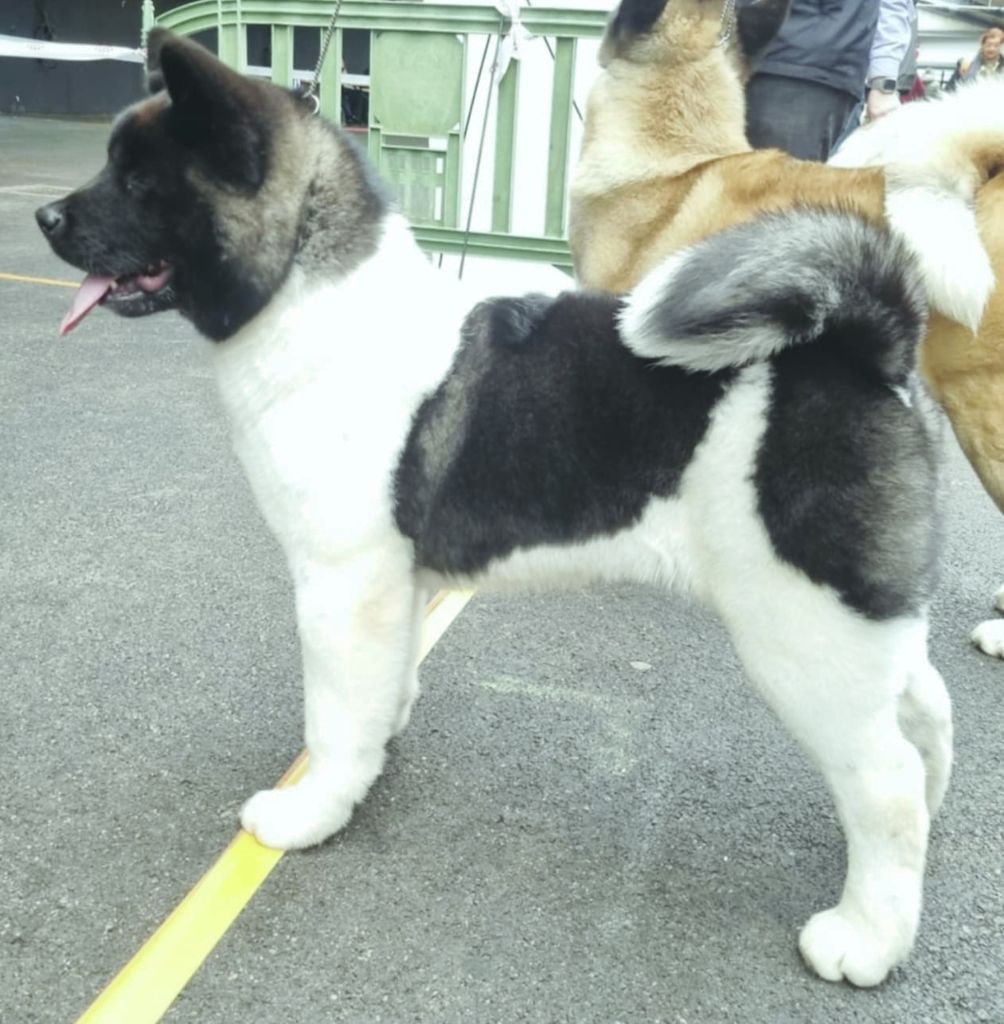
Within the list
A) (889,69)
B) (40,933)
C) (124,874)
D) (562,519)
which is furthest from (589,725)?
(889,69)

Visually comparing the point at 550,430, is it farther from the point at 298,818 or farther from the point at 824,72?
the point at 824,72

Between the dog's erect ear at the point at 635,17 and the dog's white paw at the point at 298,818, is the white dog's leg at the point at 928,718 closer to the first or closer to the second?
the dog's white paw at the point at 298,818

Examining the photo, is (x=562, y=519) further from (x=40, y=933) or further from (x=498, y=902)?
(x=40, y=933)

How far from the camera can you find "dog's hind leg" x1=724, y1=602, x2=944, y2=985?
6.11 feet

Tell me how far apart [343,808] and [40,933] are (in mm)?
647

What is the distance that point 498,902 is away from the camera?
2203 mm

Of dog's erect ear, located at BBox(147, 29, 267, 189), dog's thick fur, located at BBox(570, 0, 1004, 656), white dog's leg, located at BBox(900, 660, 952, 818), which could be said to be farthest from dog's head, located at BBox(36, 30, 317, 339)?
white dog's leg, located at BBox(900, 660, 952, 818)

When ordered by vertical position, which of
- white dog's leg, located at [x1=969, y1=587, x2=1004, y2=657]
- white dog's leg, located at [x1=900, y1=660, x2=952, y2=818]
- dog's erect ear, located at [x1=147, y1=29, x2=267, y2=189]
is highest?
dog's erect ear, located at [x1=147, y1=29, x2=267, y2=189]

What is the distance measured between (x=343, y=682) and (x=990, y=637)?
2321 mm

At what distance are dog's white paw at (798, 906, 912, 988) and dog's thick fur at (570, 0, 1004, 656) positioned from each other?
149cm

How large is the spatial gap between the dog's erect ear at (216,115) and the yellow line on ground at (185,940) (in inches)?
57.2

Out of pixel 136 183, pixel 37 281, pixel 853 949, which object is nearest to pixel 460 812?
pixel 853 949

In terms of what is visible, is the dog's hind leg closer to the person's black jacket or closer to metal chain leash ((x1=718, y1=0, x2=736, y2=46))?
metal chain leash ((x1=718, y1=0, x2=736, y2=46))

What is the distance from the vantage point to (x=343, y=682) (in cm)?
216
